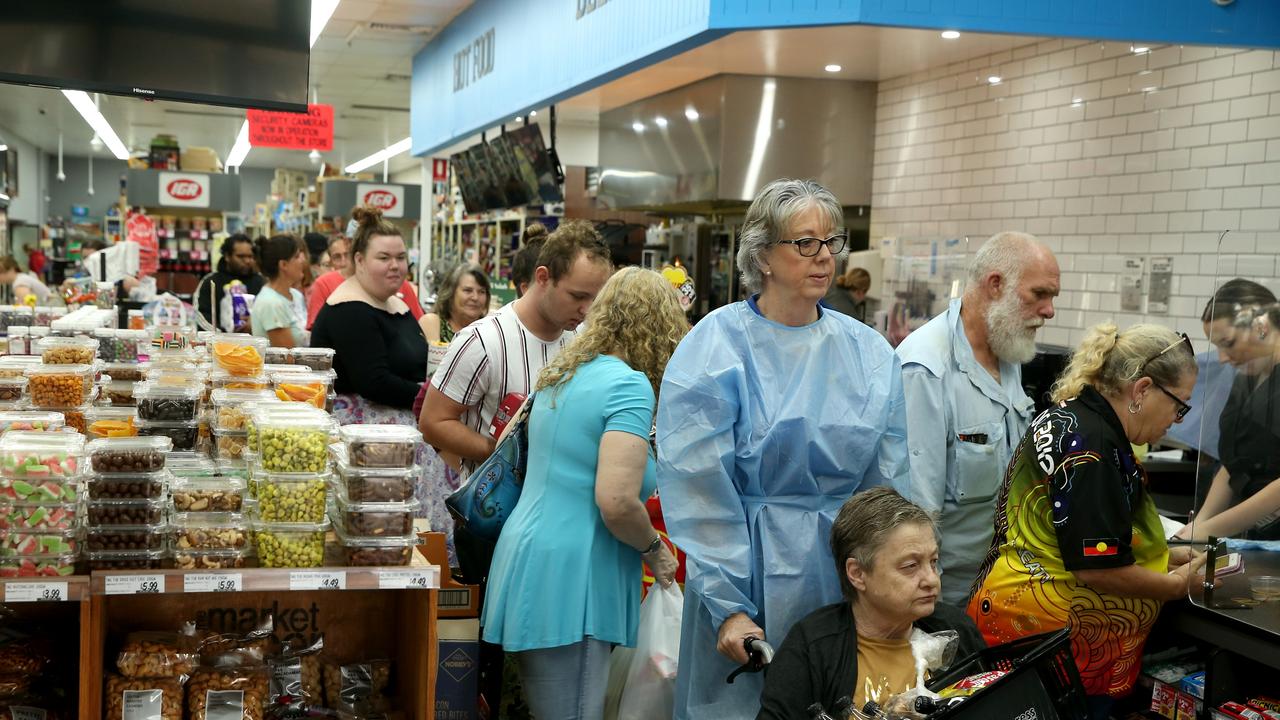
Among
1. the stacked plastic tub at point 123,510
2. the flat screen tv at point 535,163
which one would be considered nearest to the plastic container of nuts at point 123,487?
the stacked plastic tub at point 123,510

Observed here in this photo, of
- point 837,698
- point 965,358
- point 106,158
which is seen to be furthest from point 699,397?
A: point 106,158

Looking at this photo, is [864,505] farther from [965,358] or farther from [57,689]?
[57,689]

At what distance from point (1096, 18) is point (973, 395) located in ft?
11.0

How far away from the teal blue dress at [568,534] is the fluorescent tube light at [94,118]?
525 inches

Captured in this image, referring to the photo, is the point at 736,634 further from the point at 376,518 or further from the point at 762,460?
the point at 376,518

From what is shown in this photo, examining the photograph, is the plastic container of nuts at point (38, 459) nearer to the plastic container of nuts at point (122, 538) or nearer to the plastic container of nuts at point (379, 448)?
the plastic container of nuts at point (122, 538)

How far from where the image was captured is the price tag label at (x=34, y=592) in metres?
2.52

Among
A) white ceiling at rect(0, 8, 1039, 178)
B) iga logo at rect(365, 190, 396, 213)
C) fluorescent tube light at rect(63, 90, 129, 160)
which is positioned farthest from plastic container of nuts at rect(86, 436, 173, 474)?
iga logo at rect(365, 190, 396, 213)

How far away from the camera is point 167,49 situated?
5.77m

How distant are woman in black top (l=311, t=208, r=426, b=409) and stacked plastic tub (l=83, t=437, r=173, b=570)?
7.52 feet

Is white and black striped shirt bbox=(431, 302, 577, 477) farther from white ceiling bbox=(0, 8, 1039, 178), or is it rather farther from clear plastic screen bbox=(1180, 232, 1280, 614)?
white ceiling bbox=(0, 8, 1039, 178)

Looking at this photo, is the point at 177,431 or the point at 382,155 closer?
the point at 177,431

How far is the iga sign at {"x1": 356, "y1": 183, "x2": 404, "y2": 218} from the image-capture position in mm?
18891

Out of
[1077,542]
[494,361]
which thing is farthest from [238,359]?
[1077,542]
